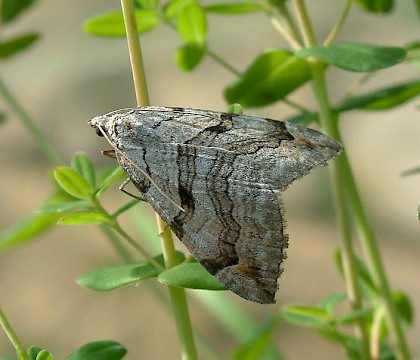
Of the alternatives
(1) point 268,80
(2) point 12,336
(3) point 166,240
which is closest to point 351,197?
(1) point 268,80

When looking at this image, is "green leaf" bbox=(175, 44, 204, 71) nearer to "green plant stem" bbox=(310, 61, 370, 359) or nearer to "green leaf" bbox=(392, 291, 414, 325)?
"green plant stem" bbox=(310, 61, 370, 359)

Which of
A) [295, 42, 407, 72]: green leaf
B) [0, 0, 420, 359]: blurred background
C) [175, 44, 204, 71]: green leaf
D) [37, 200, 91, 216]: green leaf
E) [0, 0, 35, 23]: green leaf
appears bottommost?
[0, 0, 420, 359]: blurred background

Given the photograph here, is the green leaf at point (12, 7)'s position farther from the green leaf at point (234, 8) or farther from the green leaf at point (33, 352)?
the green leaf at point (33, 352)

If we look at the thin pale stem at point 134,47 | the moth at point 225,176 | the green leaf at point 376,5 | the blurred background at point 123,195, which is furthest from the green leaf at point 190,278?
the blurred background at point 123,195

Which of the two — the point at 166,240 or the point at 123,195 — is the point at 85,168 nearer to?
the point at 166,240

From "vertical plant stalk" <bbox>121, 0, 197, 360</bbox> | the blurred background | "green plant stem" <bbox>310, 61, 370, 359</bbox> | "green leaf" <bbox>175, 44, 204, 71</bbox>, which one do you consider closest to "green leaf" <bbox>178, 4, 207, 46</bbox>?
"green leaf" <bbox>175, 44, 204, 71</bbox>
